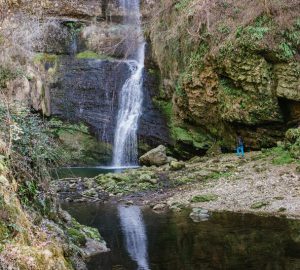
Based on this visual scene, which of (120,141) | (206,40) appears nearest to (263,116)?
(206,40)

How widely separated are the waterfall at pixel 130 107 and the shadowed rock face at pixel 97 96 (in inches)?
11.2

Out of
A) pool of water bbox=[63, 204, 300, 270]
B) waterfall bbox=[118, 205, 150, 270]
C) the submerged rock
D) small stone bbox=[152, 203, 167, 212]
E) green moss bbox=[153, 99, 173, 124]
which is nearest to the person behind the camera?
pool of water bbox=[63, 204, 300, 270]

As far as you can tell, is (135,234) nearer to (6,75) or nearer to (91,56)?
(6,75)

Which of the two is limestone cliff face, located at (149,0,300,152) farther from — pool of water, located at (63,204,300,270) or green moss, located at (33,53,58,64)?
pool of water, located at (63,204,300,270)

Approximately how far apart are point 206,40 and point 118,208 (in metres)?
9.23

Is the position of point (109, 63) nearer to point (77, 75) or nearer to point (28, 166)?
point (77, 75)

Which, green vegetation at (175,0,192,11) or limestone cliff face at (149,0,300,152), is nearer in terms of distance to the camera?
limestone cliff face at (149,0,300,152)

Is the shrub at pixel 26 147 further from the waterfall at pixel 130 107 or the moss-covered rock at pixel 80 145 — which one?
the moss-covered rock at pixel 80 145

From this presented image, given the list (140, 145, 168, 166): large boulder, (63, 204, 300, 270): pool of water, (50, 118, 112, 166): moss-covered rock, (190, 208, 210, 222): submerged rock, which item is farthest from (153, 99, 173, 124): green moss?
(190, 208, 210, 222): submerged rock

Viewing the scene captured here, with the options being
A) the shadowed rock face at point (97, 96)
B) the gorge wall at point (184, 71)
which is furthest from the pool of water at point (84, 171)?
the gorge wall at point (184, 71)

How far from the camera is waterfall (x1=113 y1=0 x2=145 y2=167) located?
2189 cm

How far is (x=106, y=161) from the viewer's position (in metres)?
22.2

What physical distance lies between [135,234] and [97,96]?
47.4ft

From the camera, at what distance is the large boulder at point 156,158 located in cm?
1920
